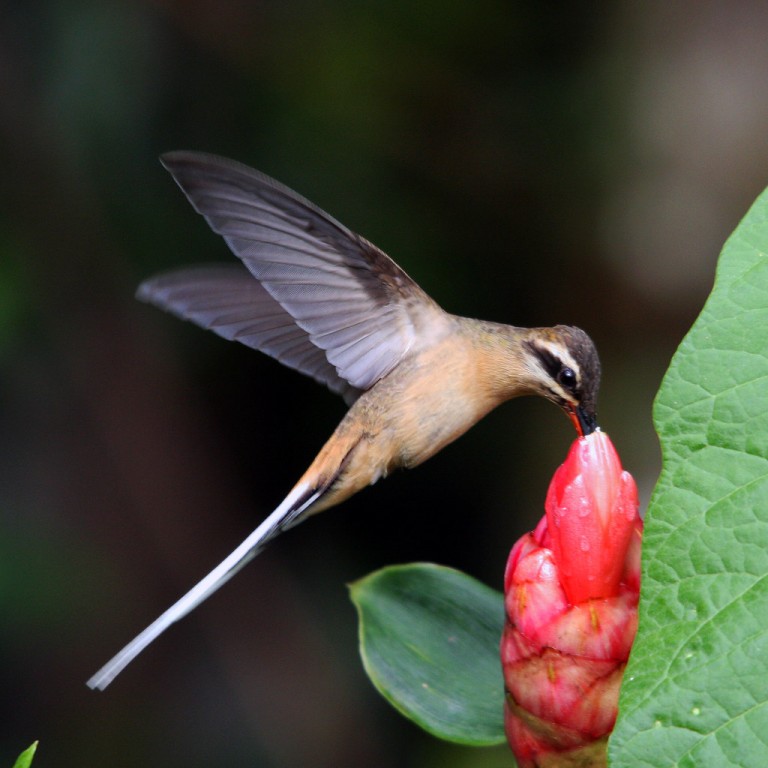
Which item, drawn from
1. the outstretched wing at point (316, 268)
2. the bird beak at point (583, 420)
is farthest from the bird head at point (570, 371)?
the outstretched wing at point (316, 268)

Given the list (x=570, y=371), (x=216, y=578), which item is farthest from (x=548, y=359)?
(x=216, y=578)

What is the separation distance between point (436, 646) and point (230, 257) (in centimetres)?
221

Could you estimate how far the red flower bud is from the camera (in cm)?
131

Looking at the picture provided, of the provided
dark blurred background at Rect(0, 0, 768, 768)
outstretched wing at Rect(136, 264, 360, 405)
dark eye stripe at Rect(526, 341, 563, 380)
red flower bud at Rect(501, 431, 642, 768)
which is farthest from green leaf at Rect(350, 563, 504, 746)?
dark blurred background at Rect(0, 0, 768, 768)

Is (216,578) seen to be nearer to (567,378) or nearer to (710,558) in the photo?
(567,378)

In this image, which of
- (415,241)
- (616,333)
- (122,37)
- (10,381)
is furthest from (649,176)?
(10,381)

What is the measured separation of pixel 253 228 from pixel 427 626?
820 millimetres

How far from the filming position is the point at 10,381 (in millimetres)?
3674

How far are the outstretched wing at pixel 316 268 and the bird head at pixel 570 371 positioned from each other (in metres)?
0.31

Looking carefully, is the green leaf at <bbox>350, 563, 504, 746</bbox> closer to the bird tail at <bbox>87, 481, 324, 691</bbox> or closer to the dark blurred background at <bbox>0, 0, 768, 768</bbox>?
the bird tail at <bbox>87, 481, 324, 691</bbox>

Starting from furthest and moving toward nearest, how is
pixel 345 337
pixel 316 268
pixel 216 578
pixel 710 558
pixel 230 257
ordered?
pixel 230 257, pixel 345 337, pixel 316 268, pixel 216 578, pixel 710 558

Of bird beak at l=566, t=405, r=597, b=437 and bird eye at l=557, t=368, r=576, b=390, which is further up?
bird eye at l=557, t=368, r=576, b=390

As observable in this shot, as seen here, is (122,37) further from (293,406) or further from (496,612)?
(496,612)

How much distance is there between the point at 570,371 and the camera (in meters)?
1.91
